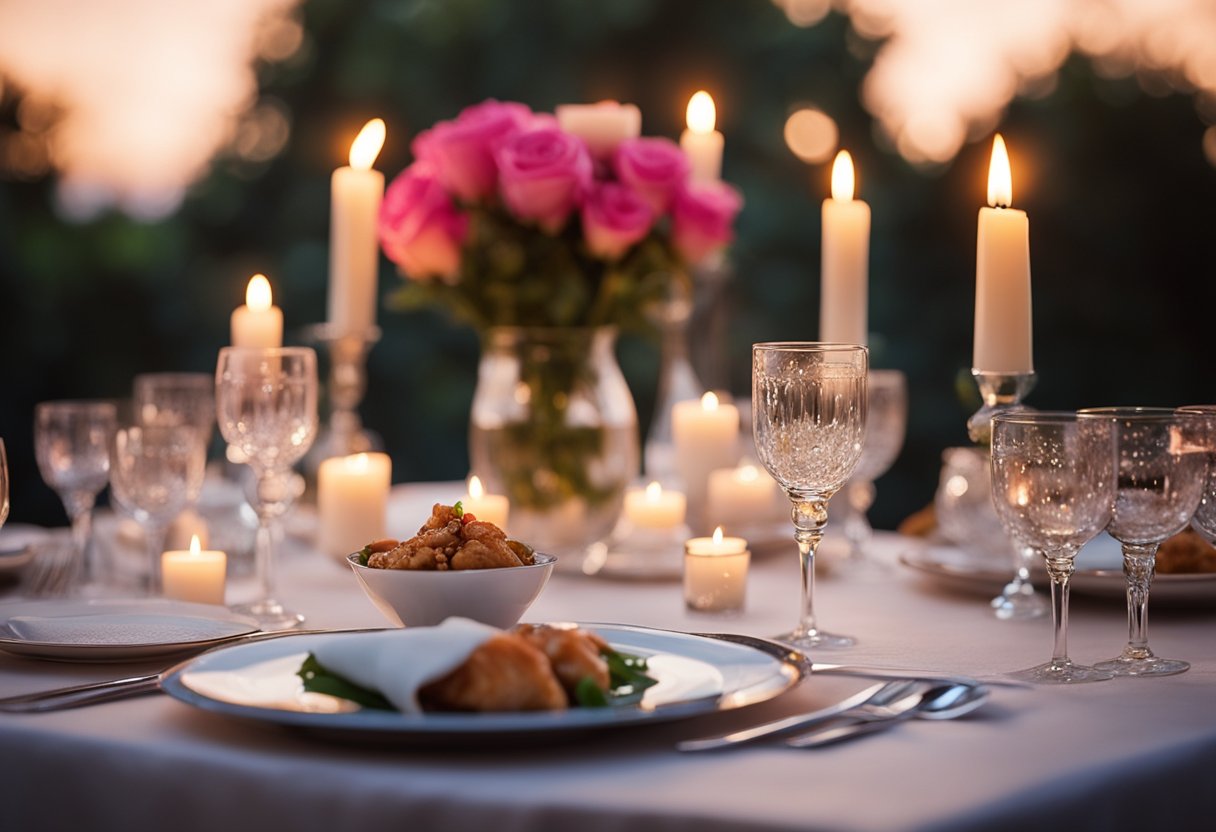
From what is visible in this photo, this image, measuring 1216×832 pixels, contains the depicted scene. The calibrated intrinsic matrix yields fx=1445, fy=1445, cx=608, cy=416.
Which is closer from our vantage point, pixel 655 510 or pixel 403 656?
pixel 403 656

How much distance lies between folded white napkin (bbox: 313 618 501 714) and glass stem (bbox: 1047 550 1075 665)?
1.84ft

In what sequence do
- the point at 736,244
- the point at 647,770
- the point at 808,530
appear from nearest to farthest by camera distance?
the point at 647,770 → the point at 808,530 → the point at 736,244

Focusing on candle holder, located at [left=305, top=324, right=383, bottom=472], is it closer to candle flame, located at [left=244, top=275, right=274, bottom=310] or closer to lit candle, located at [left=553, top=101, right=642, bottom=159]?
candle flame, located at [left=244, top=275, right=274, bottom=310]

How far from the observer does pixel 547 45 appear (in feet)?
18.8

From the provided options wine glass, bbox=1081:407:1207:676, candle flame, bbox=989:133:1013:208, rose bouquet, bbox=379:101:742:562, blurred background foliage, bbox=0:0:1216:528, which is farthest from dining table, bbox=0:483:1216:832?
blurred background foliage, bbox=0:0:1216:528

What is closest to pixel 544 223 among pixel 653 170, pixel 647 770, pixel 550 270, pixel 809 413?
pixel 550 270

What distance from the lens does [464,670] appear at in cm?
106

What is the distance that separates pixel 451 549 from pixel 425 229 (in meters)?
0.98

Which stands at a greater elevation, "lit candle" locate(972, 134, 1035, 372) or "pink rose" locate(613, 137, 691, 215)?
"pink rose" locate(613, 137, 691, 215)

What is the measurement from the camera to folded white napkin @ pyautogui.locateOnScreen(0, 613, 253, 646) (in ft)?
4.45

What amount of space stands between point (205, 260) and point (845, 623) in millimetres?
4772

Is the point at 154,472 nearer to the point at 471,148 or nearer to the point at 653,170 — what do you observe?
the point at 471,148

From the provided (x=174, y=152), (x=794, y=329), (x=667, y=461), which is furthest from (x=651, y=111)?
(x=667, y=461)

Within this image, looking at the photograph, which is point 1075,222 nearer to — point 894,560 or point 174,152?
point 894,560
